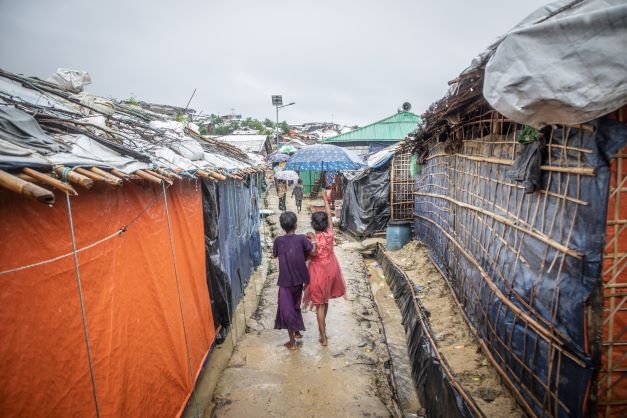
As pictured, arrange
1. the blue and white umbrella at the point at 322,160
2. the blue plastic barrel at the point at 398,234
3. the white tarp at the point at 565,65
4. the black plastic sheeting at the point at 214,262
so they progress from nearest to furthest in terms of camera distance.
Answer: the white tarp at the point at 565,65, the black plastic sheeting at the point at 214,262, the blue and white umbrella at the point at 322,160, the blue plastic barrel at the point at 398,234

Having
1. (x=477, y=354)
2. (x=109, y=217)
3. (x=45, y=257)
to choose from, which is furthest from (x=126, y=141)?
(x=477, y=354)

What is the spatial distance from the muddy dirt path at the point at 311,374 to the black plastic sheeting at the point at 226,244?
0.71 m

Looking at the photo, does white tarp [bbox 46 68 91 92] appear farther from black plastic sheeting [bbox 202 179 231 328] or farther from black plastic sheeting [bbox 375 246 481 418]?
black plastic sheeting [bbox 375 246 481 418]

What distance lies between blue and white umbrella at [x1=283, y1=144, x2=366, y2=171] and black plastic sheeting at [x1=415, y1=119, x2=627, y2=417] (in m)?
4.04

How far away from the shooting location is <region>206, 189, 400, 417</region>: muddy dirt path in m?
4.01

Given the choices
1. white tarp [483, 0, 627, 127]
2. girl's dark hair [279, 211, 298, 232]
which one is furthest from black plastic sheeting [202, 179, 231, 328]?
white tarp [483, 0, 627, 127]

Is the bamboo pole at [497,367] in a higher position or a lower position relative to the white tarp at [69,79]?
lower

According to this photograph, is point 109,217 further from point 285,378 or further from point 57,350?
point 285,378

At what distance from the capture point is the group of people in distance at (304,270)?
476cm

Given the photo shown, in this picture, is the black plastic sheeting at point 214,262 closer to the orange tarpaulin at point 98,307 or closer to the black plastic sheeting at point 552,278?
the orange tarpaulin at point 98,307

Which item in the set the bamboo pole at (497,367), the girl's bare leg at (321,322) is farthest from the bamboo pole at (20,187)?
the bamboo pole at (497,367)

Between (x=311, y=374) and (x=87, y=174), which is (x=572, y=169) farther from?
(x=311, y=374)

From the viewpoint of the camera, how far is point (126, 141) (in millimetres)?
3932

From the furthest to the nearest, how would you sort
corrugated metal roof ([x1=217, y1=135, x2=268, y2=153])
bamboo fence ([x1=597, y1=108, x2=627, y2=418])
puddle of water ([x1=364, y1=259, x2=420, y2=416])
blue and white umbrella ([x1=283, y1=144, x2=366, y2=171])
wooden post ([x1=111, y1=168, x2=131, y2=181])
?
corrugated metal roof ([x1=217, y1=135, x2=268, y2=153])
blue and white umbrella ([x1=283, y1=144, x2=366, y2=171])
puddle of water ([x1=364, y1=259, x2=420, y2=416])
bamboo fence ([x1=597, y1=108, x2=627, y2=418])
wooden post ([x1=111, y1=168, x2=131, y2=181])
